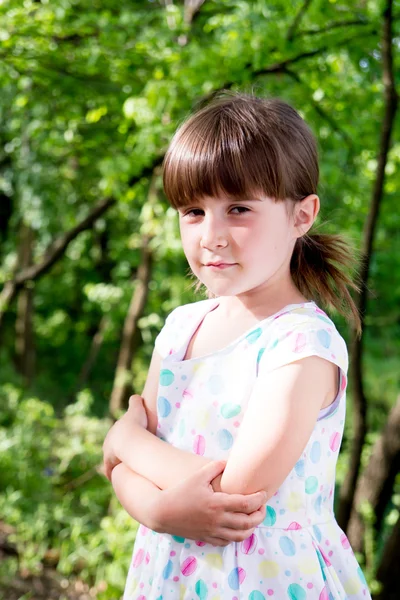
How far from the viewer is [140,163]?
3.74 m

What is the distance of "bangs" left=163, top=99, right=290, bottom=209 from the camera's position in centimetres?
110

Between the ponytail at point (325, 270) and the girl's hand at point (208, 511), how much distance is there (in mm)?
396

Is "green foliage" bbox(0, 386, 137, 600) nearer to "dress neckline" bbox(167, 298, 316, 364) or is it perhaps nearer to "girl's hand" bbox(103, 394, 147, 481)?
"girl's hand" bbox(103, 394, 147, 481)

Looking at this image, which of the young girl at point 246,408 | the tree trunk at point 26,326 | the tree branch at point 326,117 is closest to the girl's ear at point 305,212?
the young girl at point 246,408

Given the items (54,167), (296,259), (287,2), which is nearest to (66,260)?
(54,167)

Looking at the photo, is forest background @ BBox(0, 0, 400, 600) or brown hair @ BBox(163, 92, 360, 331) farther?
forest background @ BBox(0, 0, 400, 600)

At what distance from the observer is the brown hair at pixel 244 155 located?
1.10 m

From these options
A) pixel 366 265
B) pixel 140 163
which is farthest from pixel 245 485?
pixel 140 163

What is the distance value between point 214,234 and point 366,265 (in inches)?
62.0

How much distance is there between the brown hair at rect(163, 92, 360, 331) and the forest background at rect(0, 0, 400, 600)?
0.57 m

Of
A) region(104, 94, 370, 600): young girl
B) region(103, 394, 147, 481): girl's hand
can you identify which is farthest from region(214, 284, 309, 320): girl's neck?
region(103, 394, 147, 481): girl's hand

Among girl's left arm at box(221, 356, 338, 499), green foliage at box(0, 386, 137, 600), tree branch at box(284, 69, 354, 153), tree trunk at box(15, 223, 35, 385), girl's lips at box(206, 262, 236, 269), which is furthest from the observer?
tree trunk at box(15, 223, 35, 385)

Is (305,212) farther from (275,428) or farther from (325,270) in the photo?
(275,428)

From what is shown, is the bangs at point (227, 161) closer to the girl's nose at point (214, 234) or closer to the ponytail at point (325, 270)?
the girl's nose at point (214, 234)
